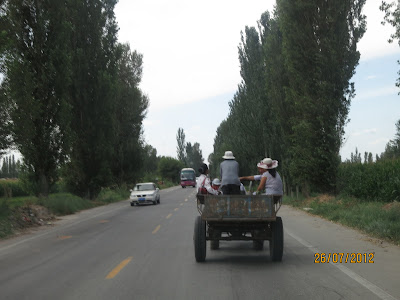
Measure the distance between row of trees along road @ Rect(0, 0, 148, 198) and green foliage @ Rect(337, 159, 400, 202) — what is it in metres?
14.6

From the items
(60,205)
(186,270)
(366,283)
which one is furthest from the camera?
(60,205)

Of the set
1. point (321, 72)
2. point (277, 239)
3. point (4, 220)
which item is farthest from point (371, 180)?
point (4, 220)

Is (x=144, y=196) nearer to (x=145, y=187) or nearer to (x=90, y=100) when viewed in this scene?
(x=145, y=187)

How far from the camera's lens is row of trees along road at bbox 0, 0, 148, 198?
20250 millimetres

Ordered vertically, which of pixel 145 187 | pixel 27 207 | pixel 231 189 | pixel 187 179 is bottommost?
pixel 27 207

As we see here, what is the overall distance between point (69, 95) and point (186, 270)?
2597cm

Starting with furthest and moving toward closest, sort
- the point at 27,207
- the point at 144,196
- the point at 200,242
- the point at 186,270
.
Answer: the point at 144,196, the point at 27,207, the point at 200,242, the point at 186,270

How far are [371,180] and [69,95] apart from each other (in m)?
21.0

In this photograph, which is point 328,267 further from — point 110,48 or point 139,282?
point 110,48

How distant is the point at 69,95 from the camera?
3167 centimetres

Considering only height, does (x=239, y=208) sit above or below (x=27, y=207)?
above

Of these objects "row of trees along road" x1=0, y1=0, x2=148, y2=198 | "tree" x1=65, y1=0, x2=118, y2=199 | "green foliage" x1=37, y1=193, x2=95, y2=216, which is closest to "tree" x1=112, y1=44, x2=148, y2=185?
"row of trees along road" x1=0, y1=0, x2=148, y2=198

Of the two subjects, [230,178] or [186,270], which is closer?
[186,270]
